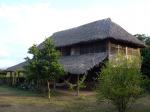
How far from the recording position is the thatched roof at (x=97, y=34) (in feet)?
102

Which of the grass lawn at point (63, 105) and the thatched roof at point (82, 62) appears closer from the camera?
the grass lawn at point (63, 105)

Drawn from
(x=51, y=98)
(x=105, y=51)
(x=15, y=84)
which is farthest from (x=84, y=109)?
(x=15, y=84)

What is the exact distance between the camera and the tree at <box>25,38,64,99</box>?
25469 mm

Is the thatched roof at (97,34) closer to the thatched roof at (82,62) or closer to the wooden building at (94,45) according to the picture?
the wooden building at (94,45)

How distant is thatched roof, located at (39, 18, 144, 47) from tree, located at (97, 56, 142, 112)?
1258cm

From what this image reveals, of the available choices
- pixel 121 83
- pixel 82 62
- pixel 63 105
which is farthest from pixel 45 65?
pixel 121 83

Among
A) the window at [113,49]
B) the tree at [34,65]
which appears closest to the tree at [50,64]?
the tree at [34,65]

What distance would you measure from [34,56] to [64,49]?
34.2ft

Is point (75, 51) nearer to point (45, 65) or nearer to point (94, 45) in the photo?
point (94, 45)

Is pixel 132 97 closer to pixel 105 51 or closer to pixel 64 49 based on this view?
pixel 105 51

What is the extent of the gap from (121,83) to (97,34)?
15094 mm

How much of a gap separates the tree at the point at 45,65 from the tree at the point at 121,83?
332 inches

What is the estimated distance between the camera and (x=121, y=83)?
17156 mm

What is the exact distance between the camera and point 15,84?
38.4 m
